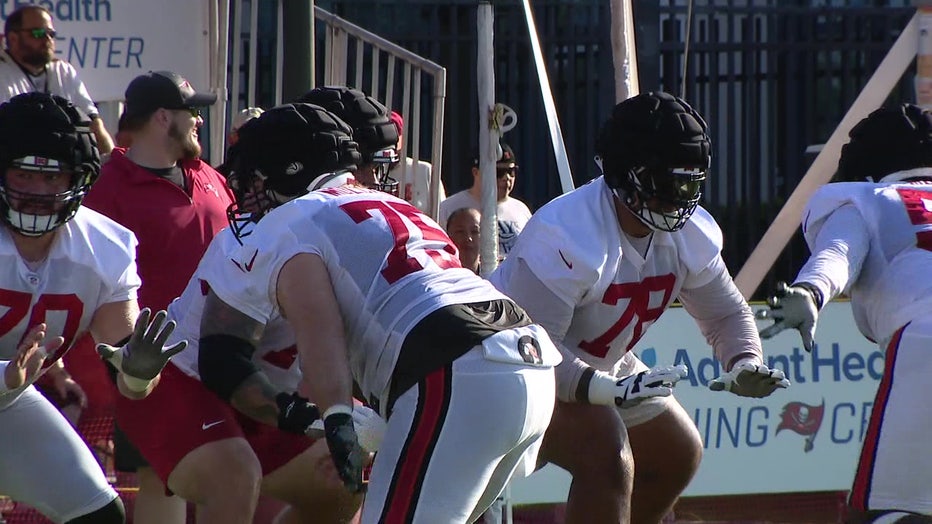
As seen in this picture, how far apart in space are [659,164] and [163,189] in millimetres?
2148

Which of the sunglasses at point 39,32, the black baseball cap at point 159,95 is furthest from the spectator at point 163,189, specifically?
the sunglasses at point 39,32

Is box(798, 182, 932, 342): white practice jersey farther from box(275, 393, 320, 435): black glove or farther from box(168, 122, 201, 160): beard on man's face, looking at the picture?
box(168, 122, 201, 160): beard on man's face

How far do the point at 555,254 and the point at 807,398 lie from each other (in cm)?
357

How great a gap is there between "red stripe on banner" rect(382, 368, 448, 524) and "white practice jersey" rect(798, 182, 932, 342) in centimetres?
155

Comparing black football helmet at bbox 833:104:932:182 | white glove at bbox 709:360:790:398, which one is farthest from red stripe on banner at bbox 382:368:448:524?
black football helmet at bbox 833:104:932:182

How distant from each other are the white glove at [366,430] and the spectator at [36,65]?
132 inches

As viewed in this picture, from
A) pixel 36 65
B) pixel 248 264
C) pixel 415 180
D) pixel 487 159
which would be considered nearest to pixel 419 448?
pixel 248 264

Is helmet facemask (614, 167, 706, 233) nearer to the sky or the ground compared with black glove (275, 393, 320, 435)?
nearer to the sky

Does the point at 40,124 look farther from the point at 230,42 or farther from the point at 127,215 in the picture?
the point at 230,42

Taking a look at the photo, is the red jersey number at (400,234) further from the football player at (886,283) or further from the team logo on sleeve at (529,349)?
the football player at (886,283)

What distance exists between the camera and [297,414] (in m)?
3.99

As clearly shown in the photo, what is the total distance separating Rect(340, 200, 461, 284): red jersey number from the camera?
4.01 m

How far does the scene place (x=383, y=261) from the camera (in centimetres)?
400

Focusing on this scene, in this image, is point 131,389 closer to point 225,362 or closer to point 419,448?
point 225,362
